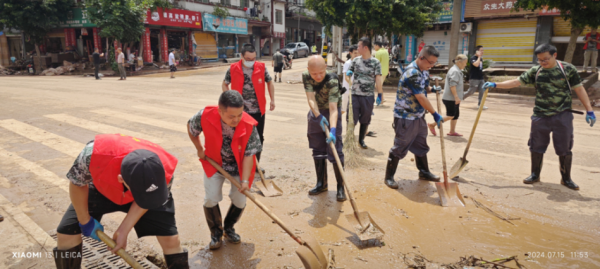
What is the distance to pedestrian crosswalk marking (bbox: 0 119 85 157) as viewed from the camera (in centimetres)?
631

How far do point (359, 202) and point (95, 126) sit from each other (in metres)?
6.16

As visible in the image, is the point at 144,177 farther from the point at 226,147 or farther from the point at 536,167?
the point at 536,167

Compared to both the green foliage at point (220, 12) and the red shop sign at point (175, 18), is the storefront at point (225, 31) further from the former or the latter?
the red shop sign at point (175, 18)

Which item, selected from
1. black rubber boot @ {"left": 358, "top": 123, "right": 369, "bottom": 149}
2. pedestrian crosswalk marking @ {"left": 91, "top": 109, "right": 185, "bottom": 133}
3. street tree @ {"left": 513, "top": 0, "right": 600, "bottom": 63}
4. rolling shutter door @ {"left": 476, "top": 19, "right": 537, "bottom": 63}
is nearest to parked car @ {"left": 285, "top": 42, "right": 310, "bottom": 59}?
rolling shutter door @ {"left": 476, "top": 19, "right": 537, "bottom": 63}

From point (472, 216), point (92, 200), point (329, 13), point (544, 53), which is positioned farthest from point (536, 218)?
point (329, 13)

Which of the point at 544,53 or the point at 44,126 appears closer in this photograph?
the point at 544,53

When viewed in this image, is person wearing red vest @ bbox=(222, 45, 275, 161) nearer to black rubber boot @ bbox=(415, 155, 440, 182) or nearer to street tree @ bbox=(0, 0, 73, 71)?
black rubber boot @ bbox=(415, 155, 440, 182)

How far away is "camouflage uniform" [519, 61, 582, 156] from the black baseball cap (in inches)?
183

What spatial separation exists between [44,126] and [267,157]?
5.16 m

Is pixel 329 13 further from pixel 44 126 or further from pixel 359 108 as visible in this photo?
pixel 44 126

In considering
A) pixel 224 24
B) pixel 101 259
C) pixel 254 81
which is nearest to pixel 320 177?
pixel 254 81

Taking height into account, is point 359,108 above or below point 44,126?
above

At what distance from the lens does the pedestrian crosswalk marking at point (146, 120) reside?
790 centimetres

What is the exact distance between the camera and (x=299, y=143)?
685 cm
